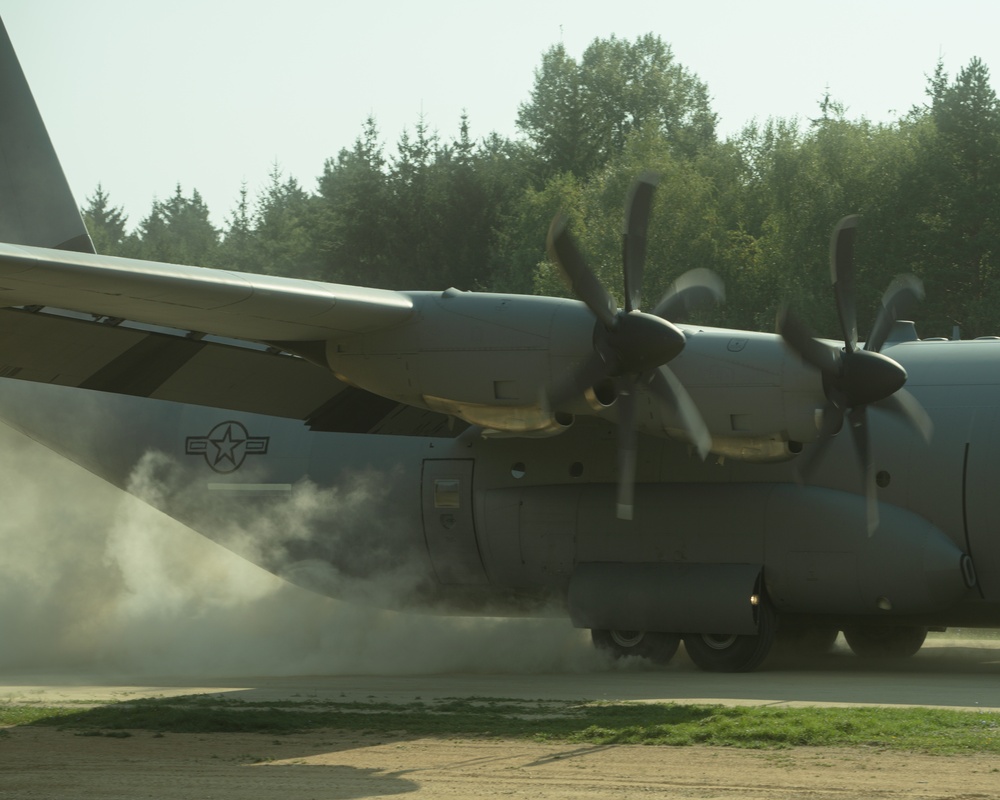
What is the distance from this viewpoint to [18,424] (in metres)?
20.2

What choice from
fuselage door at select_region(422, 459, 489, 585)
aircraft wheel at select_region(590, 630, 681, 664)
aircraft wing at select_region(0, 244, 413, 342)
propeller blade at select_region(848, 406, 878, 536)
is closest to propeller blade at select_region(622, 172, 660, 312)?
aircraft wing at select_region(0, 244, 413, 342)

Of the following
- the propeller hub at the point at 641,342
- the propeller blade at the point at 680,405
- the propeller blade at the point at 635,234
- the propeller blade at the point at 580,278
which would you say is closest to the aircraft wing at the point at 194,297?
the propeller blade at the point at 580,278

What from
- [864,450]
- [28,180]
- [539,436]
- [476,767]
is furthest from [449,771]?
[28,180]

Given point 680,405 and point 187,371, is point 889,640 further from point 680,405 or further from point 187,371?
point 187,371

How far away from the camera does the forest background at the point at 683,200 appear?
4216 cm

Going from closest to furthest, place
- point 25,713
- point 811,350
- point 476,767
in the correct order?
point 476,767 < point 25,713 < point 811,350

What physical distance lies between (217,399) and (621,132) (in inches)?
2285

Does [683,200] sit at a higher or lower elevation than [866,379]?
higher

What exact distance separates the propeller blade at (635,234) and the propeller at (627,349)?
0.01 metres

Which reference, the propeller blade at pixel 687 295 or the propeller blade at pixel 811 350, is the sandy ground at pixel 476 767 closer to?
the propeller blade at pixel 811 350

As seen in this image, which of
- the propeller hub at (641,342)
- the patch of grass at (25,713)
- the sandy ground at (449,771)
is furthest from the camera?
the propeller hub at (641,342)

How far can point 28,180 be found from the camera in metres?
19.6

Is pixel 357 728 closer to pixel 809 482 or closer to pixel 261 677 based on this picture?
pixel 261 677

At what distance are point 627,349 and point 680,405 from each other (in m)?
1.05
